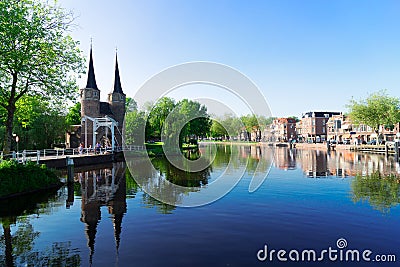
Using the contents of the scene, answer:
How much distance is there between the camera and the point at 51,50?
23.0m

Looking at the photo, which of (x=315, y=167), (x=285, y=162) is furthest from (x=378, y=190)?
(x=285, y=162)

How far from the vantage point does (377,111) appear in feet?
207

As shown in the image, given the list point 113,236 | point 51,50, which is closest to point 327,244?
point 113,236

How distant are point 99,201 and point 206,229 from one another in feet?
25.8

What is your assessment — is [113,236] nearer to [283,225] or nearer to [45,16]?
[283,225]

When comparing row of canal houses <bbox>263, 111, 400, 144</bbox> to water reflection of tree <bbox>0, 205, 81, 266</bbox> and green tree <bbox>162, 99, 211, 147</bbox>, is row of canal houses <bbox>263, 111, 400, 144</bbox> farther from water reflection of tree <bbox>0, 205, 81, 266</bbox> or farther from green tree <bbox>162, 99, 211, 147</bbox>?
water reflection of tree <bbox>0, 205, 81, 266</bbox>

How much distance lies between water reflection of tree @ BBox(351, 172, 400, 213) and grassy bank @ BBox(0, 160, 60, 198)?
19.4 metres

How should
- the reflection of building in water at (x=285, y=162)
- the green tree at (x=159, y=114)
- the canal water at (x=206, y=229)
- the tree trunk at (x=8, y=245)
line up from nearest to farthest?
1. the tree trunk at (x=8, y=245)
2. the canal water at (x=206, y=229)
3. the reflection of building in water at (x=285, y=162)
4. the green tree at (x=159, y=114)

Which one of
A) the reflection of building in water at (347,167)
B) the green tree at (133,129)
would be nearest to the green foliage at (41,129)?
the green tree at (133,129)

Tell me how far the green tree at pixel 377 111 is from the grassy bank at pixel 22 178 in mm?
62475

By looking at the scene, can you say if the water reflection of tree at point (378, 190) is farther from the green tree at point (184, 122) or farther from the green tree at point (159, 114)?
the green tree at point (159, 114)

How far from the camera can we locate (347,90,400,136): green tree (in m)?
63.2

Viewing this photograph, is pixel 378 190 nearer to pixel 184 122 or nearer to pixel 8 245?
pixel 8 245

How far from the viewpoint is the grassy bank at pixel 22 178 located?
17.6 m
